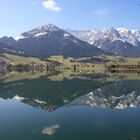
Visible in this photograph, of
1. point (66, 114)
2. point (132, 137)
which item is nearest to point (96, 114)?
point (66, 114)

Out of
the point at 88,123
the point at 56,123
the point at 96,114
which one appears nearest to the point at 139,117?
the point at 96,114

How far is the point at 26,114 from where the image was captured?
82375 millimetres

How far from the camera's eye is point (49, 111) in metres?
87.6

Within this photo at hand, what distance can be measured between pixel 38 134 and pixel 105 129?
13.5 meters

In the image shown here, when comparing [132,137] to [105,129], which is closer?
[132,137]

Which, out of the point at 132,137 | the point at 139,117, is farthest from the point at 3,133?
the point at 139,117

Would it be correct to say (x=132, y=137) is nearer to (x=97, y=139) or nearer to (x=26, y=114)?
(x=97, y=139)

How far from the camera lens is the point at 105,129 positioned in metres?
62.9

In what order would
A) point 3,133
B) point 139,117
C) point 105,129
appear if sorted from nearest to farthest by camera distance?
1. point 3,133
2. point 105,129
3. point 139,117

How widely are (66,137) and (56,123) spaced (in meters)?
13.7

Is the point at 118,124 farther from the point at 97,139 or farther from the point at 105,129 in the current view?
the point at 97,139

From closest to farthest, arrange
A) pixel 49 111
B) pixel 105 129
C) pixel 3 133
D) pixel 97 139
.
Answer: pixel 97 139
pixel 3 133
pixel 105 129
pixel 49 111

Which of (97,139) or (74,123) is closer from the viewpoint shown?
(97,139)

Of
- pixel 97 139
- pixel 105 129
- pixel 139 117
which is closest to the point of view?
pixel 97 139
